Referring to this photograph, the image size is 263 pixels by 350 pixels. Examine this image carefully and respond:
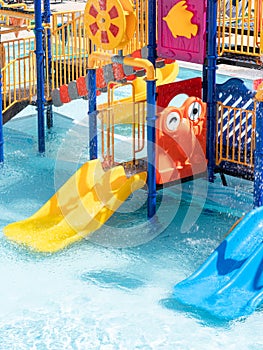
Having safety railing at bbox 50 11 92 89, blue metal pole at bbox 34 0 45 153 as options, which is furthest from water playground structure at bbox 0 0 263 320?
safety railing at bbox 50 11 92 89

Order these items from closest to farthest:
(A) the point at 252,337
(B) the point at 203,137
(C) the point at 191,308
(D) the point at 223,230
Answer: (A) the point at 252,337 → (C) the point at 191,308 → (D) the point at 223,230 → (B) the point at 203,137

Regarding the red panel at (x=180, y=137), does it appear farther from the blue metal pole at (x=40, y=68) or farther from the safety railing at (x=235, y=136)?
the blue metal pole at (x=40, y=68)

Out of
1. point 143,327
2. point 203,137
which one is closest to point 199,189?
point 203,137

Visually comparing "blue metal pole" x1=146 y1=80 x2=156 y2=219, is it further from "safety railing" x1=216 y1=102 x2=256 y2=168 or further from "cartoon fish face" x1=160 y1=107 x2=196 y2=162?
"safety railing" x1=216 y1=102 x2=256 y2=168

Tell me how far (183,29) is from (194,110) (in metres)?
1.00

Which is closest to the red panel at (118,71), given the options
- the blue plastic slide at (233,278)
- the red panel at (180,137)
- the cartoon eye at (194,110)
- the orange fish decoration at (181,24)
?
the red panel at (180,137)

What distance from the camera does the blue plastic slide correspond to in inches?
269

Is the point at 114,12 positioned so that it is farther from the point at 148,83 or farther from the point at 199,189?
the point at 199,189

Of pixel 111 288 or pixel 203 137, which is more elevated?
pixel 203 137

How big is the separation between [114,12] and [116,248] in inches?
92.6

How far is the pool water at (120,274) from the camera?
256 inches

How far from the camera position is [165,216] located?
29.3 feet

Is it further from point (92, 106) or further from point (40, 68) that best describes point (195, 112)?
point (40, 68)

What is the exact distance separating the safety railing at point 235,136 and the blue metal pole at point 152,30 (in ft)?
3.19
